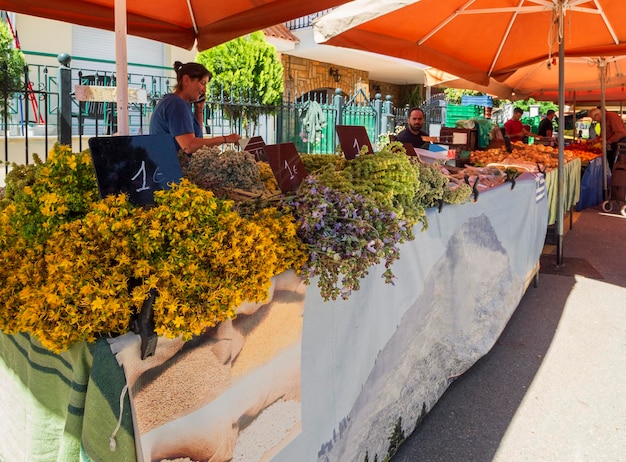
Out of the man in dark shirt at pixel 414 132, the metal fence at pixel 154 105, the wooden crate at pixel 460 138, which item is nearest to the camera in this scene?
the man in dark shirt at pixel 414 132

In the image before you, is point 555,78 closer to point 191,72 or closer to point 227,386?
point 191,72

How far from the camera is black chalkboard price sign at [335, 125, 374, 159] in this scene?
9.75 ft

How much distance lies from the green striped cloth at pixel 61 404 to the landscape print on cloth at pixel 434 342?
905 mm

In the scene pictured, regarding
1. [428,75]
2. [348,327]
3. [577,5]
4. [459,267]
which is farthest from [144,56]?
[348,327]

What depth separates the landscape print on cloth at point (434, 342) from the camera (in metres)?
2.39

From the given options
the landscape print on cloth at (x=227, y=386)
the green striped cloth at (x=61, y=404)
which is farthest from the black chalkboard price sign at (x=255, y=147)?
the green striped cloth at (x=61, y=404)

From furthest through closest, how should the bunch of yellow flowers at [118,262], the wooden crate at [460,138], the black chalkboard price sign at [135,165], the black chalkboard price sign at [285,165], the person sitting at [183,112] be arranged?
the wooden crate at [460,138]
the person sitting at [183,112]
the black chalkboard price sign at [285,165]
the black chalkboard price sign at [135,165]
the bunch of yellow flowers at [118,262]

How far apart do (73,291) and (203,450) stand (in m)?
0.55

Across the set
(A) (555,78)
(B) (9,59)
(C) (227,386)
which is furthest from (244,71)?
(C) (227,386)

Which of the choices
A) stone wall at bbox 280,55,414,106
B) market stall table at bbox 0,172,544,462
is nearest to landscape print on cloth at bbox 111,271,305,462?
market stall table at bbox 0,172,544,462

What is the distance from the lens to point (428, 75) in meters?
8.82

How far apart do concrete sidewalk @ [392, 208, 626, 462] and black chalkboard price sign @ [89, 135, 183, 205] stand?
177 cm

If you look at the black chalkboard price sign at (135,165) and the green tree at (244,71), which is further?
the green tree at (244,71)

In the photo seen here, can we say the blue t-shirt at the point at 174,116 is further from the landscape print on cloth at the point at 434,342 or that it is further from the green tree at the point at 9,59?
the green tree at the point at 9,59
